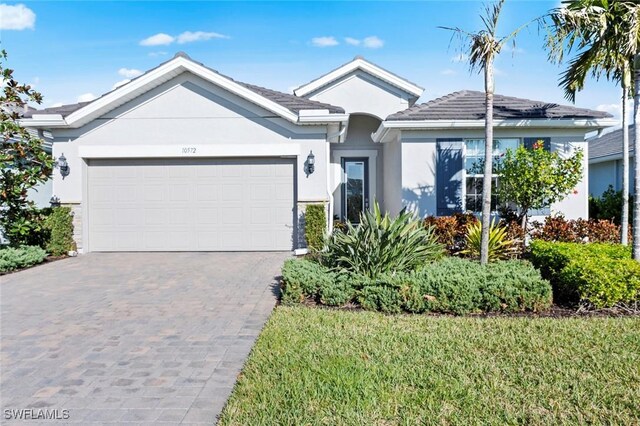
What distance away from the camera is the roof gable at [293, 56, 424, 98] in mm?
15727

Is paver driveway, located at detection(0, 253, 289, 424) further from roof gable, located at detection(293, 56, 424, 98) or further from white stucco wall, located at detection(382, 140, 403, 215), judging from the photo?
roof gable, located at detection(293, 56, 424, 98)

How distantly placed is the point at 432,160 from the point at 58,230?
32.3 feet

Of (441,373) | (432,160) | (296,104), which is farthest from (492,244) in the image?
(296,104)

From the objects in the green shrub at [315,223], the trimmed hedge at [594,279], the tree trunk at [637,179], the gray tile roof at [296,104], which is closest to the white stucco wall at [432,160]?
the gray tile roof at [296,104]

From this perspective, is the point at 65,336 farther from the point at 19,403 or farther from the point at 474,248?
the point at 474,248

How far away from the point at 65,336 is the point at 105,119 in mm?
8100

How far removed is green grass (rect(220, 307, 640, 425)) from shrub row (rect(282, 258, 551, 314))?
409 mm

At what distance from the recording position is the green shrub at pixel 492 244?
30.5ft

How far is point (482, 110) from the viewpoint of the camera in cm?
1209

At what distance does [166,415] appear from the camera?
3.52 m

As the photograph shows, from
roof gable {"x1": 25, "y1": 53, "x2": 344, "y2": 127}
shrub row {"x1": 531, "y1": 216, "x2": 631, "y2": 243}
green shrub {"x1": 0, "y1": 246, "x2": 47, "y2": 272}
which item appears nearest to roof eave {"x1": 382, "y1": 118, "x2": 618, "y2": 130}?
roof gable {"x1": 25, "y1": 53, "x2": 344, "y2": 127}

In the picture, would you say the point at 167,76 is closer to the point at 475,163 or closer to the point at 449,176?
the point at 449,176

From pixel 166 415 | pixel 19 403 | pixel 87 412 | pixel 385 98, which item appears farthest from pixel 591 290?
pixel 385 98

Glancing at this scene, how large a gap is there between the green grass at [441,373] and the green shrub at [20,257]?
23.9 ft
